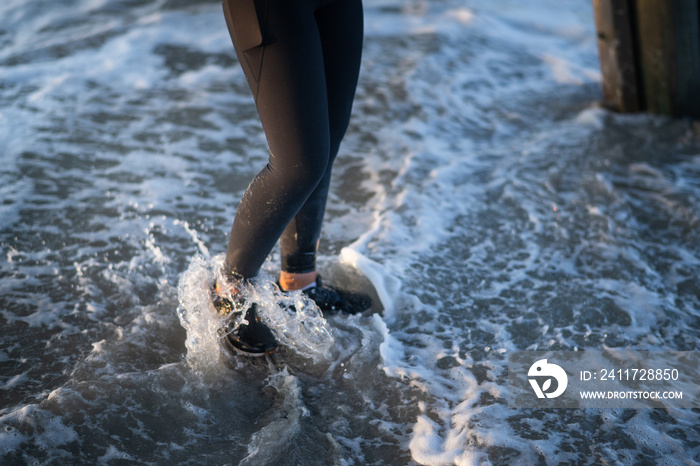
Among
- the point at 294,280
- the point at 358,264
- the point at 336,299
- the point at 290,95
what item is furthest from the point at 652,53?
the point at 290,95

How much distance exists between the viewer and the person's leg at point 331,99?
5.53 ft

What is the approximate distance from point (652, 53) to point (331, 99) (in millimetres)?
3033

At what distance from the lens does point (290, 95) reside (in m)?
1.53

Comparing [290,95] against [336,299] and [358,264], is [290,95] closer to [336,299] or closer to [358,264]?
[336,299]

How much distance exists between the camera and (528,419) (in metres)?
1.83

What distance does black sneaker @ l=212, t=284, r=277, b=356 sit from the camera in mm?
1952

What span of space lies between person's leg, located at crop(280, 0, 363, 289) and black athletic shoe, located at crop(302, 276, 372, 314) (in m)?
0.07

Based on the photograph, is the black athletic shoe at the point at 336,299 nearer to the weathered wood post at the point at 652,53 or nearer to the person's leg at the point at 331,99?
the person's leg at the point at 331,99

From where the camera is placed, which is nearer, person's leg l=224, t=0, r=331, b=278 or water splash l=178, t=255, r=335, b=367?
person's leg l=224, t=0, r=331, b=278

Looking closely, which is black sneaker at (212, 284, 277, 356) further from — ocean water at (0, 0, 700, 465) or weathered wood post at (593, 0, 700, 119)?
weathered wood post at (593, 0, 700, 119)

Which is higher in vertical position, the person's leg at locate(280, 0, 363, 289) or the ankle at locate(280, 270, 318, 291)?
the person's leg at locate(280, 0, 363, 289)

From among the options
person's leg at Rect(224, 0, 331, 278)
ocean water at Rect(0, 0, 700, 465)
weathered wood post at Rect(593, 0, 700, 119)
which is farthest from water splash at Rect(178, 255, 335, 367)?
weathered wood post at Rect(593, 0, 700, 119)

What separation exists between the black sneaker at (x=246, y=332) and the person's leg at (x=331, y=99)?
0.19 m

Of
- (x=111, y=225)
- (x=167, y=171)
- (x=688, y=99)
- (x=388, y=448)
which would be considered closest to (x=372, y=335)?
(x=388, y=448)
